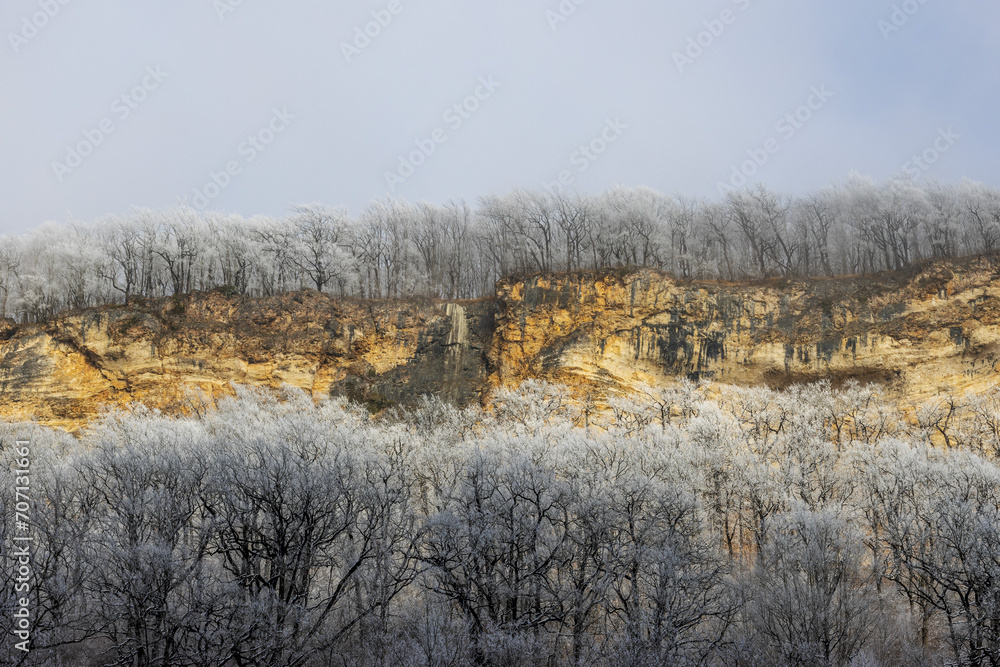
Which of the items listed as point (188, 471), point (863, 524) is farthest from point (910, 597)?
point (188, 471)

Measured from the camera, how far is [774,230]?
223ft

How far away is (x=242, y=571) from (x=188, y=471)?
5289 mm

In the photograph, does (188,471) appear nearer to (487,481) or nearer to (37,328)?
(487,481)

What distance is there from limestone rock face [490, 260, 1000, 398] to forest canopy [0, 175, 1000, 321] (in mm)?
4273

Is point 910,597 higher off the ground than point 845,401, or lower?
lower

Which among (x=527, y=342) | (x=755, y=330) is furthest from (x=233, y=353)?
(x=755, y=330)

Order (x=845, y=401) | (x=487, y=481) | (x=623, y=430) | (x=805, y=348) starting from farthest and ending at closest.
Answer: (x=805, y=348) < (x=845, y=401) < (x=623, y=430) < (x=487, y=481)

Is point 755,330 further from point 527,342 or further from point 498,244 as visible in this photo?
point 498,244

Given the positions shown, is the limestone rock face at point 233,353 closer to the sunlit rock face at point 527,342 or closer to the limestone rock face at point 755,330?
the sunlit rock face at point 527,342

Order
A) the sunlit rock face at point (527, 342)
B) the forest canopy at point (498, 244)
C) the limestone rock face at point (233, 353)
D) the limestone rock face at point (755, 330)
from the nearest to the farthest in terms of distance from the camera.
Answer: the limestone rock face at point (755, 330) < the sunlit rock face at point (527, 342) < the limestone rock face at point (233, 353) < the forest canopy at point (498, 244)

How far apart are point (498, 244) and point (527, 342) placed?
13512mm

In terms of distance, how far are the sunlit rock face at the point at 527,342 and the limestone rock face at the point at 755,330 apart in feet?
0.35

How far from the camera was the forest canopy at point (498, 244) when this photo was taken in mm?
63719

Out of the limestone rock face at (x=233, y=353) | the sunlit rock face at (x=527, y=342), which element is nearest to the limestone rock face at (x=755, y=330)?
the sunlit rock face at (x=527, y=342)
